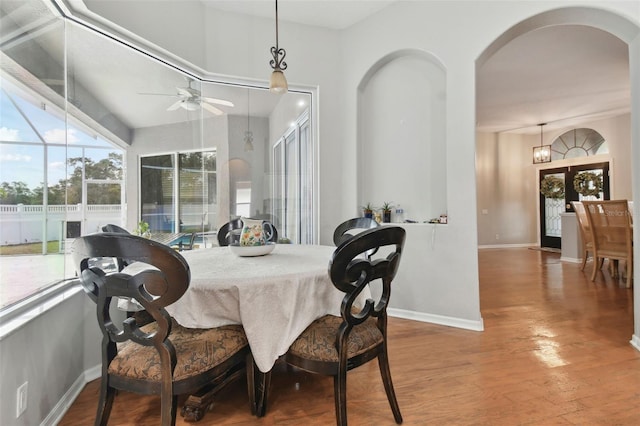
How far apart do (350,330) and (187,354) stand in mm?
697

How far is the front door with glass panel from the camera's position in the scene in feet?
22.1

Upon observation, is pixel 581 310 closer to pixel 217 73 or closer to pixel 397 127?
pixel 397 127

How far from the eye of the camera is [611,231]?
14.3 feet

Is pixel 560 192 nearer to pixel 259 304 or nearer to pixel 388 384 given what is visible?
pixel 388 384

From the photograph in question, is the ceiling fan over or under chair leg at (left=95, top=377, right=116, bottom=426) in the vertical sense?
over

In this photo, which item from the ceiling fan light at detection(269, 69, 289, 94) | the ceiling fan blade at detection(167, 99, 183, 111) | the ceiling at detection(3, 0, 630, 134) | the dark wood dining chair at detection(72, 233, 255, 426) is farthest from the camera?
the ceiling fan blade at detection(167, 99, 183, 111)

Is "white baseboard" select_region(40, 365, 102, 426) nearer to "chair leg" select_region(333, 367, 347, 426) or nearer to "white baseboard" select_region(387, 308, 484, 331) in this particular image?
"chair leg" select_region(333, 367, 347, 426)

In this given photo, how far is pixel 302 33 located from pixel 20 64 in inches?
102

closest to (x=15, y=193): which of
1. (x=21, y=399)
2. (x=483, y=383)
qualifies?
(x=21, y=399)

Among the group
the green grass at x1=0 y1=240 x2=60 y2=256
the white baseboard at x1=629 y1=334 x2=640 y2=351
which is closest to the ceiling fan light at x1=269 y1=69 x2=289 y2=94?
the green grass at x1=0 y1=240 x2=60 y2=256

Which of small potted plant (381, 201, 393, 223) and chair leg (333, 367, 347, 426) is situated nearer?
chair leg (333, 367, 347, 426)

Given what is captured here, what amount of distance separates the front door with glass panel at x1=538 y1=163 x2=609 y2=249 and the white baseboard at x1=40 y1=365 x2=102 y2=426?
28.1 ft

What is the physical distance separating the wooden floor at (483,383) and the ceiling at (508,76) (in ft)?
7.31

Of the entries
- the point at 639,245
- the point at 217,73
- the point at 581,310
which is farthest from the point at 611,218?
the point at 217,73
